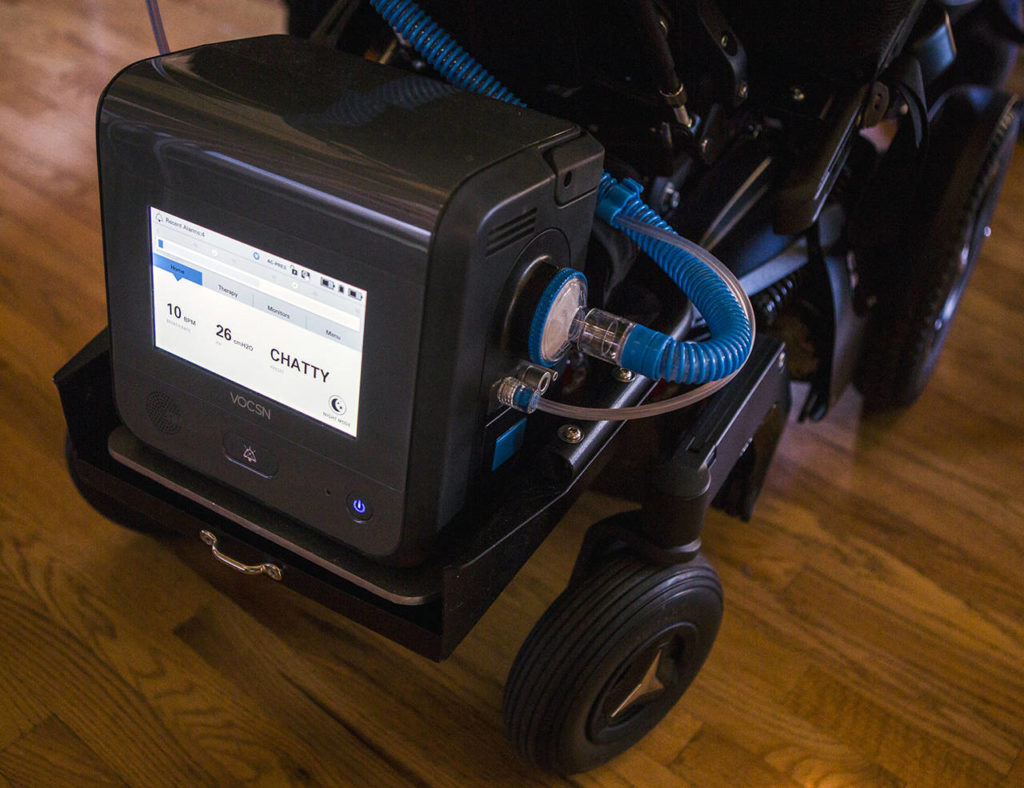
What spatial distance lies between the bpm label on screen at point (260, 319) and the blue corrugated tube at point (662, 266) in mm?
222

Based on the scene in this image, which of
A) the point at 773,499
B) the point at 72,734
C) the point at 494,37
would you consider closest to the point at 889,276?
the point at 773,499

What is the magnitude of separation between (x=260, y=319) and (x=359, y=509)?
17 centimetres

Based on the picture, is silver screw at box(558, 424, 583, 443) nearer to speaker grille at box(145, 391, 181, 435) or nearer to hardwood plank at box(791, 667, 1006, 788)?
speaker grille at box(145, 391, 181, 435)

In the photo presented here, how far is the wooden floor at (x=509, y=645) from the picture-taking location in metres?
0.93

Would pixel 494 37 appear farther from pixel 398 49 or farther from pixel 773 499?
pixel 773 499

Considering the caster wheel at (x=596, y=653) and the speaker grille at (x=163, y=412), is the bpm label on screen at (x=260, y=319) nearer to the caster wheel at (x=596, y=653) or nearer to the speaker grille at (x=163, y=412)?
the speaker grille at (x=163, y=412)

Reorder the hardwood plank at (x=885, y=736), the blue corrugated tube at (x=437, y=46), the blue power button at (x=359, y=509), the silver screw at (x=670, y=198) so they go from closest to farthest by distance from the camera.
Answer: the blue power button at (x=359, y=509)
the blue corrugated tube at (x=437, y=46)
the hardwood plank at (x=885, y=736)
the silver screw at (x=670, y=198)

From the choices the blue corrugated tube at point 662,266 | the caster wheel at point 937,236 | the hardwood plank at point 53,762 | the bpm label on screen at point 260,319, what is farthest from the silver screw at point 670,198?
the hardwood plank at point 53,762

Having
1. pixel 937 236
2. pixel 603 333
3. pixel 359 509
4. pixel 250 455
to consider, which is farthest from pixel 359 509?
pixel 937 236

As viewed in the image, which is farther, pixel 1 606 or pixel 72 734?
pixel 1 606

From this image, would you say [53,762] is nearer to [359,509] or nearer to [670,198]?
[359,509]

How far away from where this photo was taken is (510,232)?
2.15 feet

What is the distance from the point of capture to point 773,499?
131cm

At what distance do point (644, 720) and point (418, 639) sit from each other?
1.00 ft
